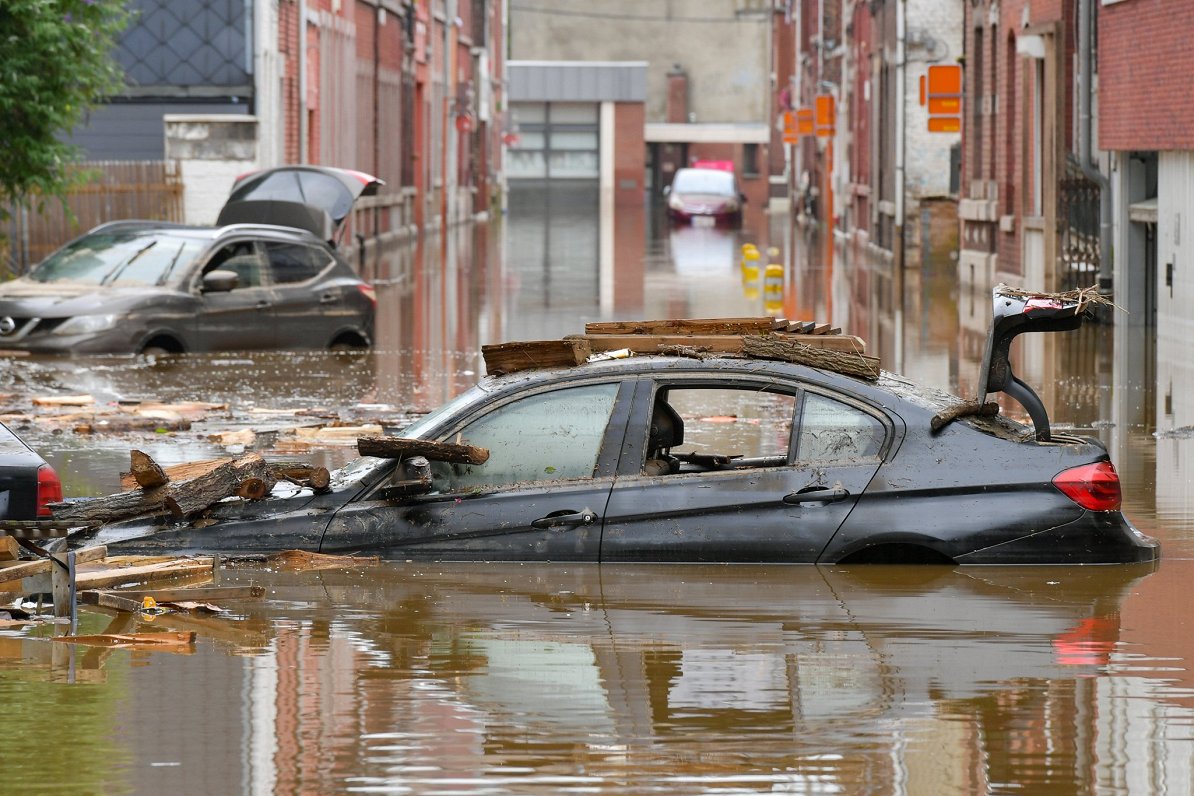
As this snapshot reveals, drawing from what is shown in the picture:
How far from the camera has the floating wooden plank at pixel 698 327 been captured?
10289 millimetres

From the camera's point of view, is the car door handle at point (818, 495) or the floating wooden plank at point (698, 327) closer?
the car door handle at point (818, 495)

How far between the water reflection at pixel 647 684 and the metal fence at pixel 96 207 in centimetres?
1929

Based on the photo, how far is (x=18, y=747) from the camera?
21.6 feet

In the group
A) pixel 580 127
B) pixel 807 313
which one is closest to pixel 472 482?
pixel 807 313

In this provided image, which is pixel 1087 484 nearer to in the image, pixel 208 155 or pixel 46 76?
pixel 46 76

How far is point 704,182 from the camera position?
79.1 meters

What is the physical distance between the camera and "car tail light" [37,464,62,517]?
9.25 metres

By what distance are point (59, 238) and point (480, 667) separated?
79.4ft

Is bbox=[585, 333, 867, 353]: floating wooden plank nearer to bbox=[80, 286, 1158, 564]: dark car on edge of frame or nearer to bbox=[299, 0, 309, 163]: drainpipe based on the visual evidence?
bbox=[80, 286, 1158, 564]: dark car on edge of frame

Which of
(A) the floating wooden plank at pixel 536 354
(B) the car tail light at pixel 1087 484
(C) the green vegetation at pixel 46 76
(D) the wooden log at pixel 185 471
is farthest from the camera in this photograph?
(C) the green vegetation at pixel 46 76

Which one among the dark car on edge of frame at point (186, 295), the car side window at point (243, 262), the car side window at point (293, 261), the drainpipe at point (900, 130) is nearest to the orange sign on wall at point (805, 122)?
the drainpipe at point (900, 130)

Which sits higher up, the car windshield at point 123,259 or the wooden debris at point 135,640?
the car windshield at point 123,259

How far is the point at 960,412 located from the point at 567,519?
1.73 meters

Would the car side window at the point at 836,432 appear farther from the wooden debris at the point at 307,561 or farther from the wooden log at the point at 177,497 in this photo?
the wooden log at the point at 177,497
